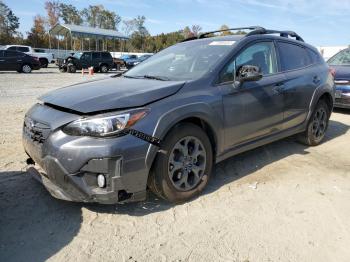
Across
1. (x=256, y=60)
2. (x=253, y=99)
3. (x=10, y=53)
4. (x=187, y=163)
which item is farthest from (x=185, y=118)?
(x=10, y=53)

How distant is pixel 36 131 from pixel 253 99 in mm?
2473

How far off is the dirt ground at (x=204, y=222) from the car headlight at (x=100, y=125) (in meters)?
0.86

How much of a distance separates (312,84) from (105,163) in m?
3.79

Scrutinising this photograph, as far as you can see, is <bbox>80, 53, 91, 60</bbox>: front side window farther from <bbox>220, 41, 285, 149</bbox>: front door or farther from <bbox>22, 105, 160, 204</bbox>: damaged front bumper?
<bbox>22, 105, 160, 204</bbox>: damaged front bumper

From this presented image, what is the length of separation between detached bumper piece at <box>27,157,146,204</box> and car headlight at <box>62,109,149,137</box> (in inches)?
9.6

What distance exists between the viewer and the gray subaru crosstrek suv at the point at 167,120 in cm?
318

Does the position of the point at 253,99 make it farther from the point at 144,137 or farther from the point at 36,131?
the point at 36,131

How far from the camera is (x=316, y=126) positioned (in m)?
5.98

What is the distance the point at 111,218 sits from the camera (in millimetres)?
3461

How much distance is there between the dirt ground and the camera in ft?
9.66

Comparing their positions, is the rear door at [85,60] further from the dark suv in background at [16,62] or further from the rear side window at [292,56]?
the rear side window at [292,56]

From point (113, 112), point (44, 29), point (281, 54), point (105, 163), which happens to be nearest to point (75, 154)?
point (105, 163)

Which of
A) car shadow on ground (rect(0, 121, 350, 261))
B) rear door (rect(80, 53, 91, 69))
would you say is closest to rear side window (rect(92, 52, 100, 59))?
rear door (rect(80, 53, 91, 69))

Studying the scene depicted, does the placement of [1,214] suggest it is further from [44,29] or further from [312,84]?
[44,29]
